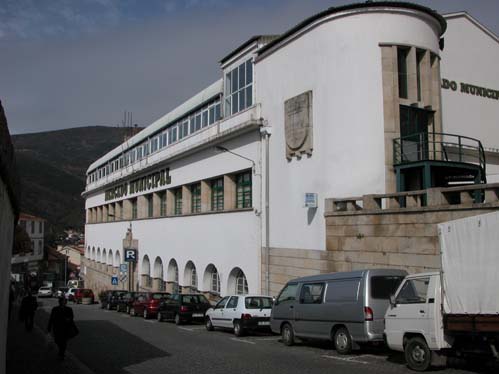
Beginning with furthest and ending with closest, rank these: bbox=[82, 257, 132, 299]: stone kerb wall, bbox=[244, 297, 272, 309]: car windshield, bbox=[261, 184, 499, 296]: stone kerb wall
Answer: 1. bbox=[82, 257, 132, 299]: stone kerb wall
2. bbox=[244, 297, 272, 309]: car windshield
3. bbox=[261, 184, 499, 296]: stone kerb wall

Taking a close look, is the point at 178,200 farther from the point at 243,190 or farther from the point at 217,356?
the point at 217,356

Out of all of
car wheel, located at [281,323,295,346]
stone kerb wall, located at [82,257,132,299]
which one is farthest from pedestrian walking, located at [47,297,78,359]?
stone kerb wall, located at [82,257,132,299]

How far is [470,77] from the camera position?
86.5 ft

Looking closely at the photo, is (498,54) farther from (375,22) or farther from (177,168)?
(177,168)

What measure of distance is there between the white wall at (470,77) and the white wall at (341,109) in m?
3.63

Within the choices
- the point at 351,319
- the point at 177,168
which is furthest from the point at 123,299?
the point at 351,319

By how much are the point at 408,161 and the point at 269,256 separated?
25.0 ft

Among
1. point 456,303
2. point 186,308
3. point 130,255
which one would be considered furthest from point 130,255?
point 456,303

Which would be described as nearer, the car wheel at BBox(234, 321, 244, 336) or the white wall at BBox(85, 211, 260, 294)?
the car wheel at BBox(234, 321, 244, 336)

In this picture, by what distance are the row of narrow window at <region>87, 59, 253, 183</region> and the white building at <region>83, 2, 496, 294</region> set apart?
0.10 m

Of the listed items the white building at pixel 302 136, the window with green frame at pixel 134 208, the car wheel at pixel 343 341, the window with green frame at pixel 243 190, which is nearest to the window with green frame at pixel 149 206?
the window with green frame at pixel 134 208

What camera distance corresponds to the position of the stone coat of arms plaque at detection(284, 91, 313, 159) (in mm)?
22484

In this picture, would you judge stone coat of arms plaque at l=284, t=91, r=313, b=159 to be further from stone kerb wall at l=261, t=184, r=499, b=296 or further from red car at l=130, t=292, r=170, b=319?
red car at l=130, t=292, r=170, b=319

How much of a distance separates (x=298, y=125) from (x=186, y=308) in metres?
9.00
